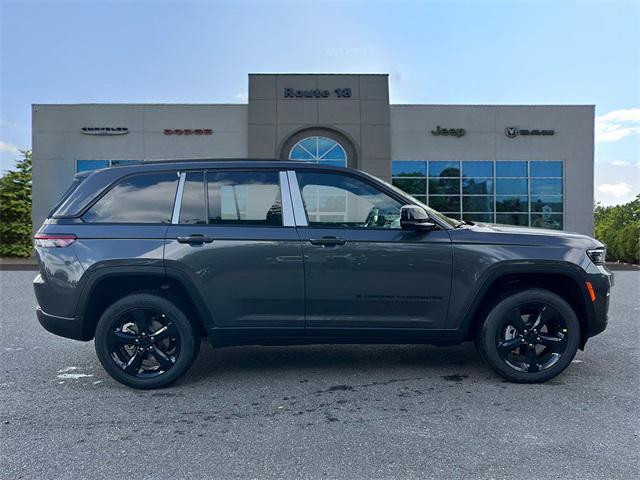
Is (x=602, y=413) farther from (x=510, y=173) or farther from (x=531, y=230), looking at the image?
(x=510, y=173)

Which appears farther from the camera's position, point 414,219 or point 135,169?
point 135,169

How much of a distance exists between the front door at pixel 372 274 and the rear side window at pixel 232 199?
35cm

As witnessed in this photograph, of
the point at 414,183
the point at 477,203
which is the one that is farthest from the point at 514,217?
the point at 414,183

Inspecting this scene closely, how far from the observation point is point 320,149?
20.2 metres

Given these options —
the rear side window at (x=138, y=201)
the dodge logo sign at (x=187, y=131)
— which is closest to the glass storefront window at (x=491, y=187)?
the dodge logo sign at (x=187, y=131)

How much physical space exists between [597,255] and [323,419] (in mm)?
2765

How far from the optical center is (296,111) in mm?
20016

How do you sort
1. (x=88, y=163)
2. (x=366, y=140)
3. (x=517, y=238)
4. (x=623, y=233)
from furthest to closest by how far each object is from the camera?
(x=88, y=163) < (x=366, y=140) < (x=623, y=233) < (x=517, y=238)

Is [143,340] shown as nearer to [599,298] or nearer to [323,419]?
[323,419]

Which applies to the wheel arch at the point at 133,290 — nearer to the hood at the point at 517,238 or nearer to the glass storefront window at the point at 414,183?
the hood at the point at 517,238

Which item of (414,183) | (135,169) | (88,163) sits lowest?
(135,169)

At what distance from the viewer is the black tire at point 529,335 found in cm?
385

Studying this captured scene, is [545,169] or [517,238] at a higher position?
[545,169]

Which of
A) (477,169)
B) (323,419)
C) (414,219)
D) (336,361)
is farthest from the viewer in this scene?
(477,169)
